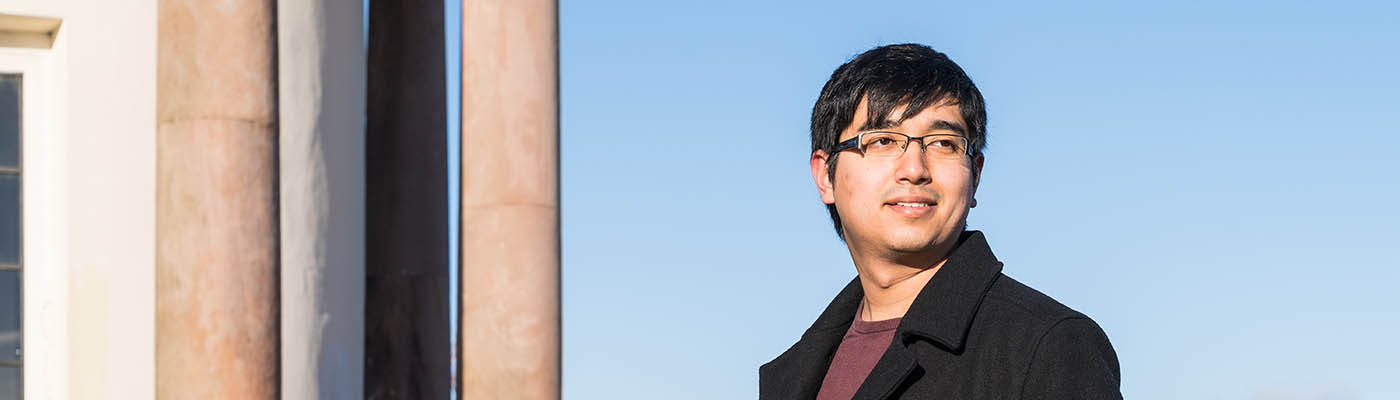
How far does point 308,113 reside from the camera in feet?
33.6

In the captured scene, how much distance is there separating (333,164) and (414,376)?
204 centimetres

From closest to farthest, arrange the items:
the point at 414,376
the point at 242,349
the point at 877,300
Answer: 1. the point at 877,300
2. the point at 242,349
3. the point at 414,376

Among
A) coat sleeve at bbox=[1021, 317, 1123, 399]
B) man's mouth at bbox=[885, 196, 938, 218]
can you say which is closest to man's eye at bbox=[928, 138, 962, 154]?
man's mouth at bbox=[885, 196, 938, 218]

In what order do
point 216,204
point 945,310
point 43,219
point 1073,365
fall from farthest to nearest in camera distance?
1. point 43,219
2. point 216,204
3. point 945,310
4. point 1073,365

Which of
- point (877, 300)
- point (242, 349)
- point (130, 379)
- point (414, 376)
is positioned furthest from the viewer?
point (414, 376)

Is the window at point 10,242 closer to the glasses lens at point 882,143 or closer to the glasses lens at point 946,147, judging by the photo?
the glasses lens at point 882,143

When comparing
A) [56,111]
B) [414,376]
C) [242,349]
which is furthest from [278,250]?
[414,376]

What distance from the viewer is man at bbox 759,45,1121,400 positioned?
3.57m

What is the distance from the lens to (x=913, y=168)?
376 centimetres

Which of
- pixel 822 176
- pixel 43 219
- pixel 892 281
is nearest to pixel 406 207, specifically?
pixel 43 219

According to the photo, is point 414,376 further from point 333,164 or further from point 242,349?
point 242,349

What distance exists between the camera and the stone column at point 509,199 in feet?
32.8

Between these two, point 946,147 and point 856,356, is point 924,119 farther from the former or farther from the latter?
point 856,356

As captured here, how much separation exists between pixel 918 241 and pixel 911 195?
0.12 metres
